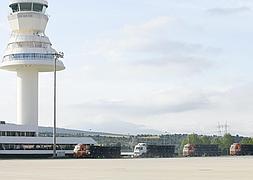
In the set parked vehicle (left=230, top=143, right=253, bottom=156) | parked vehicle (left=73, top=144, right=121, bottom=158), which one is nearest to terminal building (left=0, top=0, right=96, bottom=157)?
parked vehicle (left=73, top=144, right=121, bottom=158)

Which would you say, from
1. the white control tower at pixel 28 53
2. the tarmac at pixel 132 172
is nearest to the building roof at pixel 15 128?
the white control tower at pixel 28 53

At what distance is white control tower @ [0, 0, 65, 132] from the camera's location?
112312 millimetres

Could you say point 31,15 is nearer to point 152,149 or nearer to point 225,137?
point 152,149

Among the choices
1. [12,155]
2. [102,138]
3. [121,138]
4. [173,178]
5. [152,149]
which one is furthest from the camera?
[121,138]

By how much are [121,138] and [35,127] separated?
76805 mm

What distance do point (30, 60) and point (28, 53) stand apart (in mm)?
1442

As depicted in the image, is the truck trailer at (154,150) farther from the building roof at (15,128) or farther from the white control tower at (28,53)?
the building roof at (15,128)

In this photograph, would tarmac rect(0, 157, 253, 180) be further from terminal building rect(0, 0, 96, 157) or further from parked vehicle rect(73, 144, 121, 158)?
terminal building rect(0, 0, 96, 157)

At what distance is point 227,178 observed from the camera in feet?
96.8

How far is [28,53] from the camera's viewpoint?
11194 centimetres

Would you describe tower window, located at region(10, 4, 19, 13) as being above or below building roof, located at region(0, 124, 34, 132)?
above

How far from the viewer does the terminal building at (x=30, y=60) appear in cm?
11104

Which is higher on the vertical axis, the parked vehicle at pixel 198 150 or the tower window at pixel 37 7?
the tower window at pixel 37 7

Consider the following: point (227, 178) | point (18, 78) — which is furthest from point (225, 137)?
point (227, 178)
